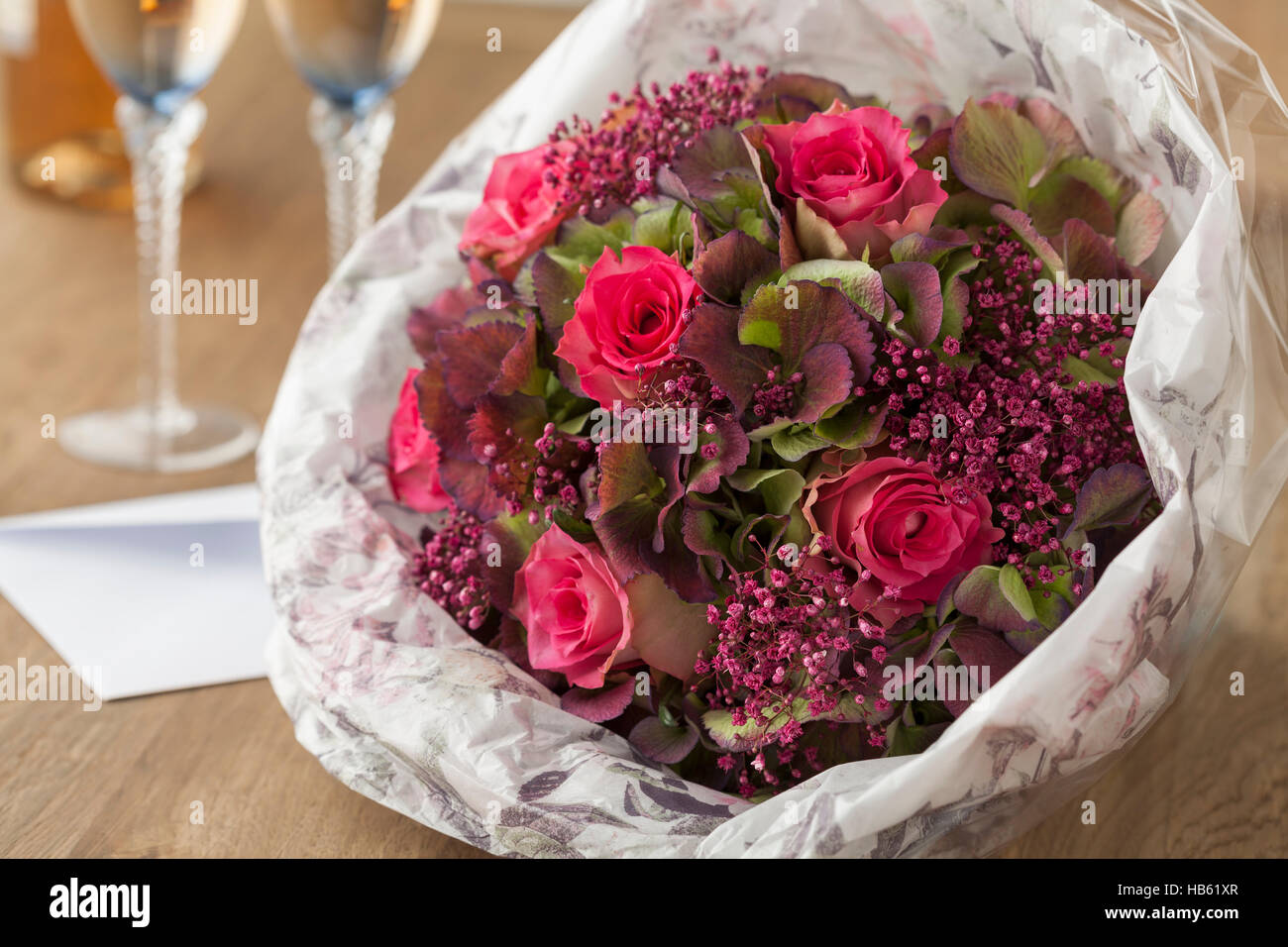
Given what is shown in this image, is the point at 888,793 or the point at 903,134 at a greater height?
the point at 903,134

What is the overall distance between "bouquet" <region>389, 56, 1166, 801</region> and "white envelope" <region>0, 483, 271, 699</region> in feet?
0.48

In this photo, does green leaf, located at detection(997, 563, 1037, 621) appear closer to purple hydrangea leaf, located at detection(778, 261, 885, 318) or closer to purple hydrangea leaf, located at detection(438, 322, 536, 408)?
purple hydrangea leaf, located at detection(778, 261, 885, 318)

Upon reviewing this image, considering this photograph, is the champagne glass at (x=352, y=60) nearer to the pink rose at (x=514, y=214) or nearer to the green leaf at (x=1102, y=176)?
the pink rose at (x=514, y=214)

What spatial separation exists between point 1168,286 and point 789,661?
0.56 feet

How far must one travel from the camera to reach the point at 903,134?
48 centimetres

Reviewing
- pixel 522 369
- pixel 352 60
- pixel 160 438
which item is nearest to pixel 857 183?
pixel 522 369

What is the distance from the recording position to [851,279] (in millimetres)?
449

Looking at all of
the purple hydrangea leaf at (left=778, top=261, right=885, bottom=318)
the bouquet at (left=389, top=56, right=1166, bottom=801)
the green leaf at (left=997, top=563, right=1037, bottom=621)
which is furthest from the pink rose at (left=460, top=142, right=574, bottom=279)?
the green leaf at (left=997, top=563, right=1037, bottom=621)

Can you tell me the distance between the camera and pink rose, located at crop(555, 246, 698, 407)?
0.46 meters

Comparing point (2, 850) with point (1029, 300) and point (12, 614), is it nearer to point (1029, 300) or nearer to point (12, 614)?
point (12, 614)

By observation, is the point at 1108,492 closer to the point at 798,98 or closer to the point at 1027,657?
the point at 1027,657

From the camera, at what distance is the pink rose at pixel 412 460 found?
552 mm

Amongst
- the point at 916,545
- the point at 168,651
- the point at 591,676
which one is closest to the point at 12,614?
the point at 168,651

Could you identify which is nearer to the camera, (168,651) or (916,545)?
(916,545)
